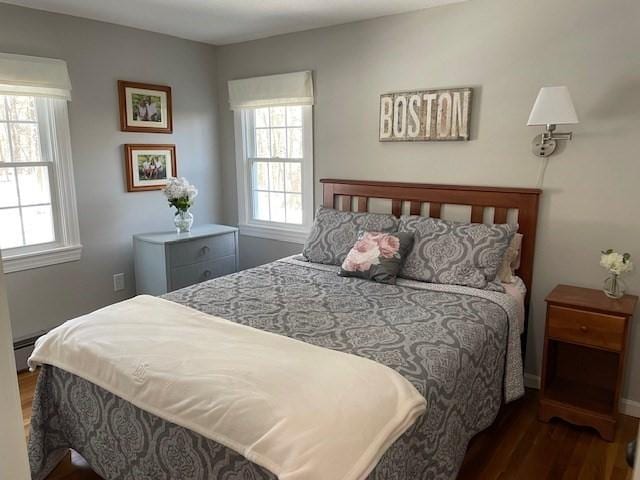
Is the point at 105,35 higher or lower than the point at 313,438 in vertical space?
higher

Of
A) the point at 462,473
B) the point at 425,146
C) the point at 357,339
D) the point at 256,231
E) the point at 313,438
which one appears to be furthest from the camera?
the point at 256,231

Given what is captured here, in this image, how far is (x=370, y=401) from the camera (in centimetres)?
142

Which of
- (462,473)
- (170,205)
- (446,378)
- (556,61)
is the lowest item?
(462,473)

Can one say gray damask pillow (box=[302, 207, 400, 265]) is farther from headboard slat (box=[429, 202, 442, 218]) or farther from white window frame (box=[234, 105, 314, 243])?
white window frame (box=[234, 105, 314, 243])

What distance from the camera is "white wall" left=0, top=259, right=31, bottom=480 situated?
58cm

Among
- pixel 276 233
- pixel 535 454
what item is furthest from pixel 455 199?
pixel 276 233

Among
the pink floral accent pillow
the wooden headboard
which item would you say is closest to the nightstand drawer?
the wooden headboard

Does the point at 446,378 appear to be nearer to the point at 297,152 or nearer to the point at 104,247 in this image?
the point at 297,152

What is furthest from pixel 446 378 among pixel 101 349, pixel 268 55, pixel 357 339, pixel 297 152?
pixel 268 55

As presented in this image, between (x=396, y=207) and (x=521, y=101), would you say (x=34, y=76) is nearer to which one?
(x=396, y=207)

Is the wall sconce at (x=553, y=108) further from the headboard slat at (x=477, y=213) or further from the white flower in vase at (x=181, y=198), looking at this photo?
the white flower in vase at (x=181, y=198)

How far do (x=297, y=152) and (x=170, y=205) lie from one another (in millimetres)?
1084

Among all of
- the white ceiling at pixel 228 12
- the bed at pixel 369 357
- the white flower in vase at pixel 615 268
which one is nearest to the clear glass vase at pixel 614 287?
the white flower in vase at pixel 615 268

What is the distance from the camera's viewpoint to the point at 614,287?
2414 millimetres
